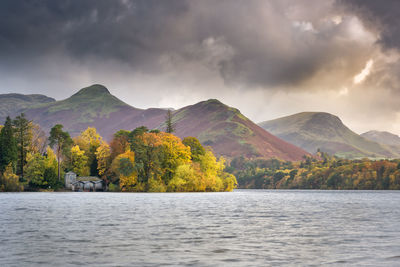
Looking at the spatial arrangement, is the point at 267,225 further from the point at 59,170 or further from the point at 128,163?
the point at 59,170

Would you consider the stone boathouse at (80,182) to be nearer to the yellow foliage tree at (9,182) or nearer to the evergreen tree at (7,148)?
the yellow foliage tree at (9,182)

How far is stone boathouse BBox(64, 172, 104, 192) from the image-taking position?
154000mm

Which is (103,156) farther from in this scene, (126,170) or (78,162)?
(126,170)

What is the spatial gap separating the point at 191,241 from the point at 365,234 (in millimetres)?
12857

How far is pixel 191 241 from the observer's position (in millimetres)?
26281

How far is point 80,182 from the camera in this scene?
507 ft

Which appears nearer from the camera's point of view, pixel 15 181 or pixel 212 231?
pixel 212 231

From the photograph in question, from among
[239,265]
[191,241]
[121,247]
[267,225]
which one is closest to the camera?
[239,265]

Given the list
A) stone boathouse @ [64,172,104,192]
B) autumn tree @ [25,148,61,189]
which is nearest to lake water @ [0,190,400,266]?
autumn tree @ [25,148,61,189]

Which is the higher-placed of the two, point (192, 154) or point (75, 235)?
point (192, 154)

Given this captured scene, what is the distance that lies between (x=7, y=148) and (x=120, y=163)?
3742 centimetres

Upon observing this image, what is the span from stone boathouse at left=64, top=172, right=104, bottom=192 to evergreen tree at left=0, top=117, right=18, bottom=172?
20651 mm

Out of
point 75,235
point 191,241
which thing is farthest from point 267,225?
point 75,235

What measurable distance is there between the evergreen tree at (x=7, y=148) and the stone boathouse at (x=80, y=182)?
2065 cm
